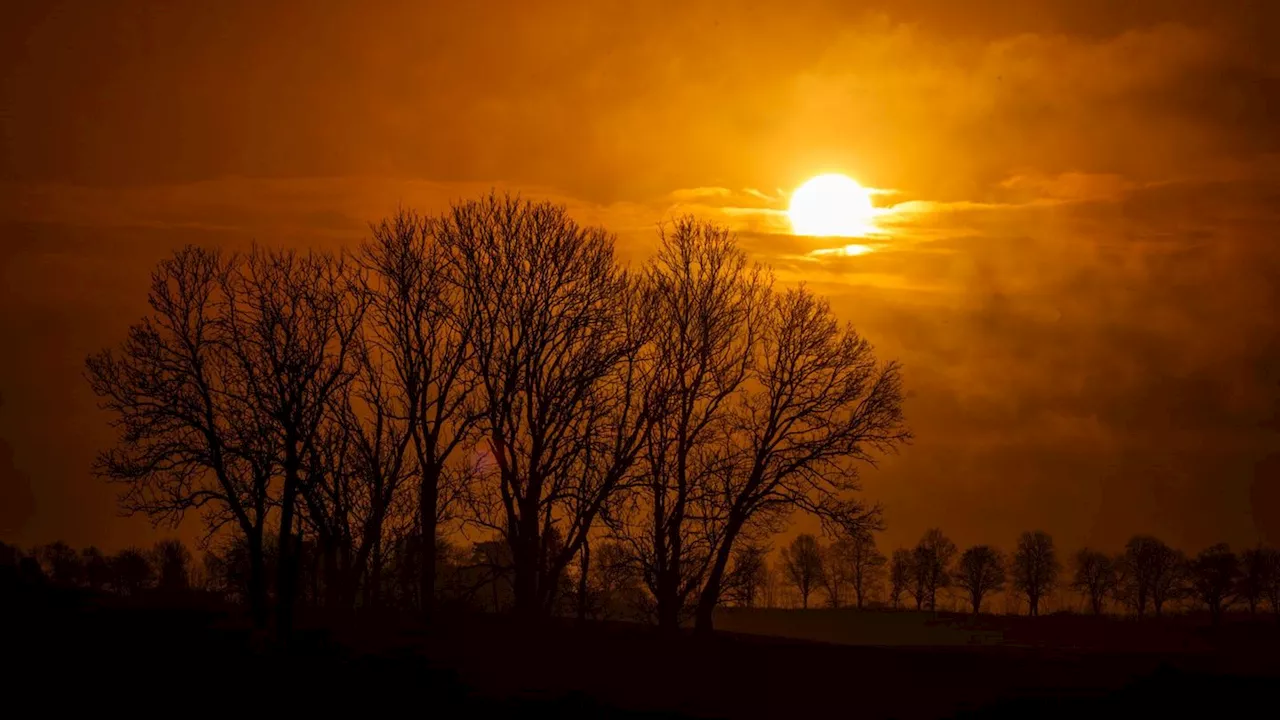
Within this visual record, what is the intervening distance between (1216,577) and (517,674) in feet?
262

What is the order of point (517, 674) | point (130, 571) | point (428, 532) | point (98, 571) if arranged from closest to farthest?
point (517, 674)
point (428, 532)
point (130, 571)
point (98, 571)

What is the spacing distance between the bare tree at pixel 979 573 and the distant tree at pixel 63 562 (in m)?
84.8

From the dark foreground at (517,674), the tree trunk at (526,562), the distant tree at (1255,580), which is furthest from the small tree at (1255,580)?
the tree trunk at (526,562)

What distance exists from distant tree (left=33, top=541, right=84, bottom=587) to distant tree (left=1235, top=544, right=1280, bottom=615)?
88.7 m

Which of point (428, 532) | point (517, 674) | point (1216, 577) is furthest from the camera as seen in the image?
point (1216, 577)

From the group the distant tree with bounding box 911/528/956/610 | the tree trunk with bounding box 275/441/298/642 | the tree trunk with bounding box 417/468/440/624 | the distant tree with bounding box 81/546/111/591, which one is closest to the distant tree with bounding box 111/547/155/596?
the distant tree with bounding box 81/546/111/591

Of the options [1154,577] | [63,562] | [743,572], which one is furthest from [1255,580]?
[63,562]

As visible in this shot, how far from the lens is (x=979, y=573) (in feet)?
396

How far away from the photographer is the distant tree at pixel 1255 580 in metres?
95.6

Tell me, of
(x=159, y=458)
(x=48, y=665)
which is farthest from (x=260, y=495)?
(x=48, y=665)

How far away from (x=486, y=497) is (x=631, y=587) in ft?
45.5

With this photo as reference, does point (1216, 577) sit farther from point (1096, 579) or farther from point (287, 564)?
point (287, 564)

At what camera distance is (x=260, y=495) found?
120 ft

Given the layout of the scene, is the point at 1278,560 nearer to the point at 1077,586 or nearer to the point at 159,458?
the point at 1077,586
